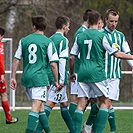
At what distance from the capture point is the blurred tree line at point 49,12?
28800 millimetres

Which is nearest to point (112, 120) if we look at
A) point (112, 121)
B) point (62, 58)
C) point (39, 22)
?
point (112, 121)

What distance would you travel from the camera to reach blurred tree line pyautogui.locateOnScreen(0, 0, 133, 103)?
94.5 feet

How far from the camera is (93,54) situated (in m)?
11.7

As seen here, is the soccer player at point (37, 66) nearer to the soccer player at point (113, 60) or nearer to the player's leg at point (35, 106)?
the player's leg at point (35, 106)

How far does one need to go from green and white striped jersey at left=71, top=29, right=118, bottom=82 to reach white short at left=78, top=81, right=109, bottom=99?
0.10 m

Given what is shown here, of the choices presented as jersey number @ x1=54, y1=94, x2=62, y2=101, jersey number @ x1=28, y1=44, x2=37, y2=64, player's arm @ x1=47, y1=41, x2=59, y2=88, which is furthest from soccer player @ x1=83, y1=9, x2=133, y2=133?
jersey number @ x1=28, y1=44, x2=37, y2=64

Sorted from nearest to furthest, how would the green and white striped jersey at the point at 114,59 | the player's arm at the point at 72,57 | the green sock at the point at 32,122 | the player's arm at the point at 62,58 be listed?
the green sock at the point at 32,122 → the player's arm at the point at 72,57 → the player's arm at the point at 62,58 → the green and white striped jersey at the point at 114,59

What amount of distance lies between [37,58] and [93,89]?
103cm

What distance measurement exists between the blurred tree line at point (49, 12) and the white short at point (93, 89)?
1294 cm

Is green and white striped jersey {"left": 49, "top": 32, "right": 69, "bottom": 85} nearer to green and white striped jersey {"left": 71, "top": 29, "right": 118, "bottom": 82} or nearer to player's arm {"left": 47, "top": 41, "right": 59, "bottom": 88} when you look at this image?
green and white striped jersey {"left": 71, "top": 29, "right": 118, "bottom": 82}

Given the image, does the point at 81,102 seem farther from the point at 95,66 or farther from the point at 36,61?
the point at 36,61

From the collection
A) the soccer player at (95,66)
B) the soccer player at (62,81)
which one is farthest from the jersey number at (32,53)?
the soccer player at (62,81)

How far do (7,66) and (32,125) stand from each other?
9.76m

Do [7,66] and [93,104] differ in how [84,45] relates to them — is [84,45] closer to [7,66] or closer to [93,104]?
[93,104]
